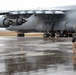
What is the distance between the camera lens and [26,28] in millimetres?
38375

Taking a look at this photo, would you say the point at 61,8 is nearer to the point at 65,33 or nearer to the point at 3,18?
the point at 65,33

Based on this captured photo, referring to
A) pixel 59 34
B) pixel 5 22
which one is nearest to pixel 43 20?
pixel 59 34

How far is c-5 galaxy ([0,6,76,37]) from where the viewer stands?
114 feet

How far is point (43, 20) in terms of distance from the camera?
37.0 meters

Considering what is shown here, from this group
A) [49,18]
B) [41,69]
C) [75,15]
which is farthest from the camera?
[49,18]

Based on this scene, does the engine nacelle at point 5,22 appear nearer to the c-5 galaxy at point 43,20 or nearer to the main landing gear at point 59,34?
the c-5 galaxy at point 43,20

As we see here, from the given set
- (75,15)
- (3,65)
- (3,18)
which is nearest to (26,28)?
(3,18)

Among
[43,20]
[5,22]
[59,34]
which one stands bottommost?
[59,34]

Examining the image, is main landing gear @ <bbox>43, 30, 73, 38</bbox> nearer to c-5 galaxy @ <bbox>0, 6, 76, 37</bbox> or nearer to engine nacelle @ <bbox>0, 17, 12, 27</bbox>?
c-5 galaxy @ <bbox>0, 6, 76, 37</bbox>

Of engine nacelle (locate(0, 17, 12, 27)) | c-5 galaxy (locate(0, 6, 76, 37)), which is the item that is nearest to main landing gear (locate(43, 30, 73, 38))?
c-5 galaxy (locate(0, 6, 76, 37))

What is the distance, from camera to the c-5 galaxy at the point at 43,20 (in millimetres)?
34844

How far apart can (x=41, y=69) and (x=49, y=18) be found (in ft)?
89.1

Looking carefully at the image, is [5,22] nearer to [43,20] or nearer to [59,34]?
[43,20]

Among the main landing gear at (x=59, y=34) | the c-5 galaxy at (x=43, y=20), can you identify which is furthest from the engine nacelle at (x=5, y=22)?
the main landing gear at (x=59, y=34)
